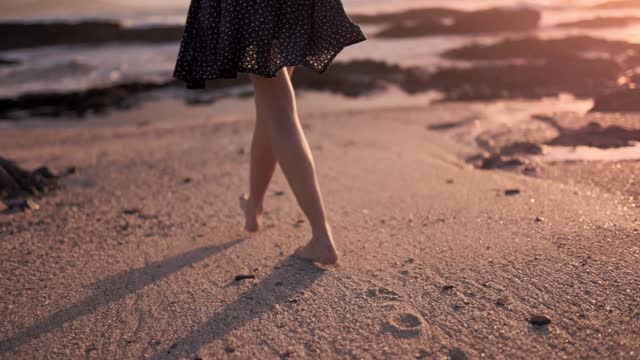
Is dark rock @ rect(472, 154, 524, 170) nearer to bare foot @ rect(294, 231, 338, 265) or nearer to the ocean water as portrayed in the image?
bare foot @ rect(294, 231, 338, 265)

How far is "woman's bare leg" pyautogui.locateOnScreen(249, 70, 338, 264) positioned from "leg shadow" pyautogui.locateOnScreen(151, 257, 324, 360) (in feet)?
0.41

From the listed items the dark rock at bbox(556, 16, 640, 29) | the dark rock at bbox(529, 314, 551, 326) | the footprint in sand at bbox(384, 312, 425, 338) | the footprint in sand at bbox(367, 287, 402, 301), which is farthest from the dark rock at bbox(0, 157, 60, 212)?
the dark rock at bbox(556, 16, 640, 29)

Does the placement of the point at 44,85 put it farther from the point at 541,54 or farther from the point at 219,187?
the point at 541,54

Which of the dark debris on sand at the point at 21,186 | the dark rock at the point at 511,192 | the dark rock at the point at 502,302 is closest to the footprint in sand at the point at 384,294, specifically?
the dark rock at the point at 502,302

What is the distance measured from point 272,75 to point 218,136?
299cm

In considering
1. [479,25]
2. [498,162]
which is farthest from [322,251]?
[479,25]

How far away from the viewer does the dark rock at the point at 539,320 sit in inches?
54.2

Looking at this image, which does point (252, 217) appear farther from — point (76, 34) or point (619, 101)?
point (76, 34)

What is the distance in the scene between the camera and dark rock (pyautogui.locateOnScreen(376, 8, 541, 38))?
17828 millimetres

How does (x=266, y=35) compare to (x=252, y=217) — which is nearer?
(x=266, y=35)

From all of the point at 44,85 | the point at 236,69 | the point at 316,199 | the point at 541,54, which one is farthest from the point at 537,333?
the point at 541,54

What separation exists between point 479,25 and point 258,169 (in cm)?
1890

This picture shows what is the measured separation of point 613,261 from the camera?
5.44ft

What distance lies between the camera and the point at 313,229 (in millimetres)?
1830
